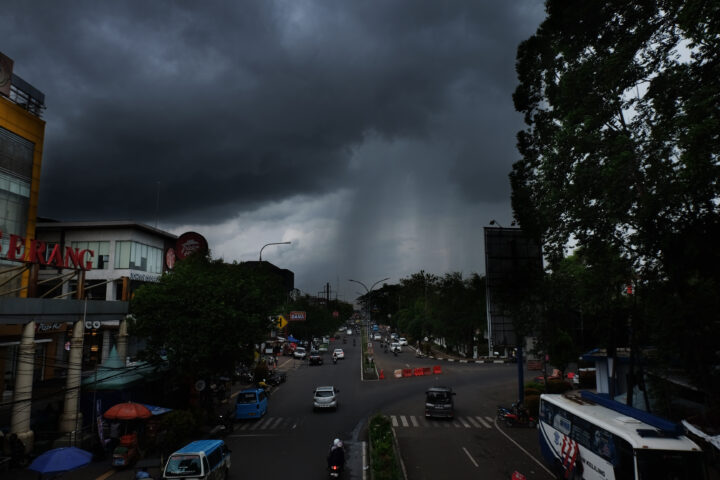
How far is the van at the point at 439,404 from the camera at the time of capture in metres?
29.2

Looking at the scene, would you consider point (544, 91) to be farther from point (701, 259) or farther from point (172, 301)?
point (172, 301)

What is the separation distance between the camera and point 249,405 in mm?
29000

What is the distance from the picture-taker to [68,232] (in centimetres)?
5169

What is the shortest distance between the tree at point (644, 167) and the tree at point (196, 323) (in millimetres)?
18387

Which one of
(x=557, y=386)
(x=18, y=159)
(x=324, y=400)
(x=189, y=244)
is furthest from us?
(x=189, y=244)

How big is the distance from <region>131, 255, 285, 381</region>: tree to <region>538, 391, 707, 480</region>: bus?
1767cm

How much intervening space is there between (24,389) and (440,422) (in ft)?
76.9

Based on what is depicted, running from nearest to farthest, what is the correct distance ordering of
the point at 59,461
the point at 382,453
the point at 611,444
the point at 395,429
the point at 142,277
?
the point at 611,444, the point at 59,461, the point at 382,453, the point at 395,429, the point at 142,277

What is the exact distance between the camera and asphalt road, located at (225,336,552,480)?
63.7 feet

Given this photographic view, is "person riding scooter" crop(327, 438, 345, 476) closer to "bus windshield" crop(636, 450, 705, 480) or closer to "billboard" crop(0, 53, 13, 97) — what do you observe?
"bus windshield" crop(636, 450, 705, 480)

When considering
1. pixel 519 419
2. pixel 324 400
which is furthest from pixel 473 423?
pixel 324 400

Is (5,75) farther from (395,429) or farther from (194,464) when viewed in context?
(395,429)

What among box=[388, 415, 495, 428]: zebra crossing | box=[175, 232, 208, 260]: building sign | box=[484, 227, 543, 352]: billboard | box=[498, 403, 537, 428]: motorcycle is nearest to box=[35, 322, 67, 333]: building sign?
box=[175, 232, 208, 260]: building sign

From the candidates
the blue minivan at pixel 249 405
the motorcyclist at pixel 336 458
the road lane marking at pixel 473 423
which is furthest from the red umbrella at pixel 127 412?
the road lane marking at pixel 473 423
